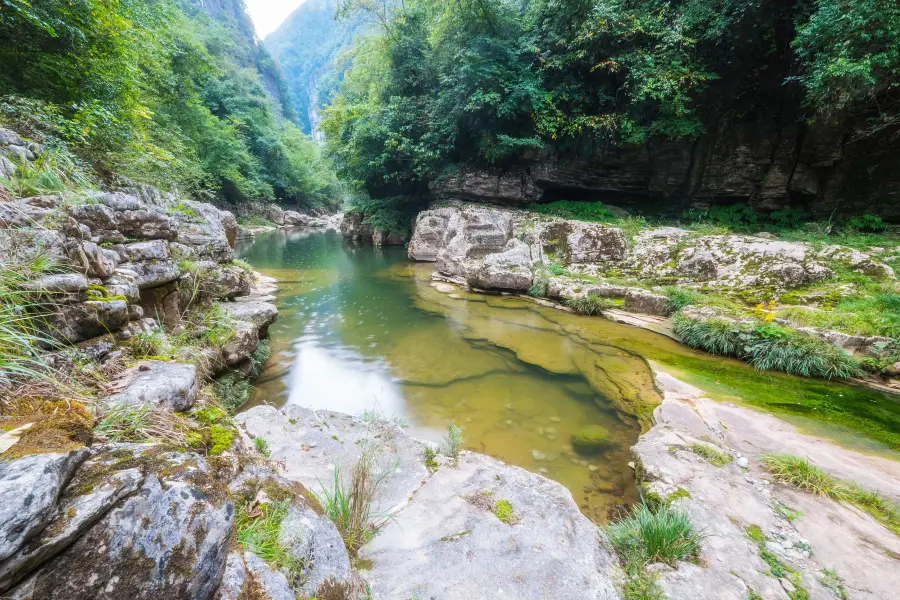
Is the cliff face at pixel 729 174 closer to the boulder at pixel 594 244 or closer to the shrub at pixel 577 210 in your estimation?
the shrub at pixel 577 210

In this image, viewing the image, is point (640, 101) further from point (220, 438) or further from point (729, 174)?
point (220, 438)

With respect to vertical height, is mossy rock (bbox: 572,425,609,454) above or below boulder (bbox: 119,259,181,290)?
below

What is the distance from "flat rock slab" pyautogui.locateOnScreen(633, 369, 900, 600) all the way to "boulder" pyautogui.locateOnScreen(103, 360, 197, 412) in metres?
3.25

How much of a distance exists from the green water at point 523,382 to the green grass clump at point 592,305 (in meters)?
0.41

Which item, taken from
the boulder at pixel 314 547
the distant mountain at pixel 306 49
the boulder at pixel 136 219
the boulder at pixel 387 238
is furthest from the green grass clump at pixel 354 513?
the distant mountain at pixel 306 49

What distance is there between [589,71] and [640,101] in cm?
238

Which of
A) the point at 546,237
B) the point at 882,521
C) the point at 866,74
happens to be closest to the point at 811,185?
the point at 866,74

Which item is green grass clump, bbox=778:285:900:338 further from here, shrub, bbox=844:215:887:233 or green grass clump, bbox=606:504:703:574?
shrub, bbox=844:215:887:233

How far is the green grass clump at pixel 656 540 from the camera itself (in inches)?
85.4

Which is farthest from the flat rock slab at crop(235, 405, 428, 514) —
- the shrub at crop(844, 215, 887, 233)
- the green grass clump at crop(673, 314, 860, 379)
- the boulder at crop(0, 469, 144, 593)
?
the shrub at crop(844, 215, 887, 233)

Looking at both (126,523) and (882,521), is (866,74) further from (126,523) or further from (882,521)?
(126,523)

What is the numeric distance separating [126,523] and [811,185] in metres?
17.6

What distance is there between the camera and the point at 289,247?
20.7 m

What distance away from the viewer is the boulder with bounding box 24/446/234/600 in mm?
912
